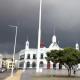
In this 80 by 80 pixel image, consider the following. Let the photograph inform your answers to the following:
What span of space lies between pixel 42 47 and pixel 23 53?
12.5 metres

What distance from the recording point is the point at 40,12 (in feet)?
232

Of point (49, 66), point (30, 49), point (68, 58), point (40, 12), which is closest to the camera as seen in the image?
point (68, 58)

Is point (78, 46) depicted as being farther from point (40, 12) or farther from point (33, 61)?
point (40, 12)

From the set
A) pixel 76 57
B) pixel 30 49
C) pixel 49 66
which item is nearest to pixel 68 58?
pixel 76 57

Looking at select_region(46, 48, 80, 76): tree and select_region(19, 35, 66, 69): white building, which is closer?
select_region(46, 48, 80, 76): tree

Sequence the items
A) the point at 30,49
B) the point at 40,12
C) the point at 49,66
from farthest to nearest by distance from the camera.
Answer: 1. the point at 30,49
2. the point at 49,66
3. the point at 40,12

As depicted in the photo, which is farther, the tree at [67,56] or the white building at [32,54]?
the white building at [32,54]

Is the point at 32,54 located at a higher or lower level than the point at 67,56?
higher

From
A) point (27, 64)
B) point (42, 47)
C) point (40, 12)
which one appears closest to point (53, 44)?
point (42, 47)

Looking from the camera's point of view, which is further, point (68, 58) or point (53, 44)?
point (53, 44)

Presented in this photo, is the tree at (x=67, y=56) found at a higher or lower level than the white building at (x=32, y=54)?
lower

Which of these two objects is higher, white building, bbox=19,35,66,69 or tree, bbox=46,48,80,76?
white building, bbox=19,35,66,69

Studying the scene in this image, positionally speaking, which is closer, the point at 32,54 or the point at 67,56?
the point at 67,56

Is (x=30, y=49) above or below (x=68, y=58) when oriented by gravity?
above
